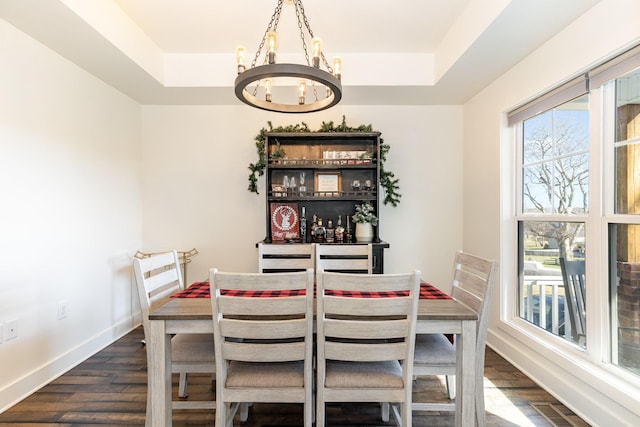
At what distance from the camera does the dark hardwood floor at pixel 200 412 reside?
1.87 metres

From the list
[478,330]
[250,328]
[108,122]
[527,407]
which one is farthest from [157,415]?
[108,122]

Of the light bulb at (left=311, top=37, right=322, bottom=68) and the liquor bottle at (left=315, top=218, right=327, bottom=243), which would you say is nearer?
the light bulb at (left=311, top=37, right=322, bottom=68)

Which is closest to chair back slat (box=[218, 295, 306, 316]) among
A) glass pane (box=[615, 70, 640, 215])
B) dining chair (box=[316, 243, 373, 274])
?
dining chair (box=[316, 243, 373, 274])

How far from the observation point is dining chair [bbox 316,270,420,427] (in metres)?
1.34

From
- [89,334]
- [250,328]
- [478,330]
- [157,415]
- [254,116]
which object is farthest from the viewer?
[254,116]

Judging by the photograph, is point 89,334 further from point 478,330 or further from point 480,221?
point 480,221

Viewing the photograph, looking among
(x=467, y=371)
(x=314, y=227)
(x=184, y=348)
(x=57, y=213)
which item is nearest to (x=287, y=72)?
(x=184, y=348)

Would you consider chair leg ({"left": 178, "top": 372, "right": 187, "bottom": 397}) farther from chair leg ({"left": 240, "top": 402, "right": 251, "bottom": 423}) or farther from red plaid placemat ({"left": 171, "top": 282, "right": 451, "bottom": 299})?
red plaid placemat ({"left": 171, "top": 282, "right": 451, "bottom": 299})

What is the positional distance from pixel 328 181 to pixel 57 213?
7.51 ft

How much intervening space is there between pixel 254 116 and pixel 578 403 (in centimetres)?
349

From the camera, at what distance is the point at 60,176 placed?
246 cm

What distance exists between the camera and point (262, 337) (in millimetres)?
1374

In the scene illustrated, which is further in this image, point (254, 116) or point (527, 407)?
point (254, 116)

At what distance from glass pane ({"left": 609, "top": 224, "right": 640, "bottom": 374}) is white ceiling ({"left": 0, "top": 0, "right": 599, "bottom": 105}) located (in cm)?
131
